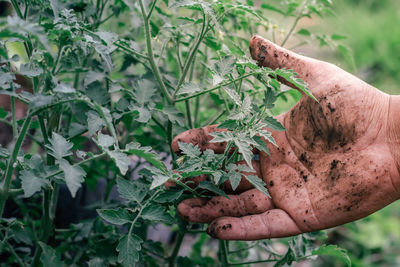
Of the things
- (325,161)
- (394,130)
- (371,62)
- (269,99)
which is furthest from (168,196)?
(371,62)

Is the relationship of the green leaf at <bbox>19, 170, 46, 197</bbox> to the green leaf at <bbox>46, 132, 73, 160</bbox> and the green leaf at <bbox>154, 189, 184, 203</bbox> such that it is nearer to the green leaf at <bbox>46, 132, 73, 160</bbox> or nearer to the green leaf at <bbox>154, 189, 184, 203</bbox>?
the green leaf at <bbox>46, 132, 73, 160</bbox>

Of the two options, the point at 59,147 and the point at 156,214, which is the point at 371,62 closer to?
the point at 156,214

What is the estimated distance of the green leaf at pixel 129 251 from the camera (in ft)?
3.73

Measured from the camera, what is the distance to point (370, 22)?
6.84 m

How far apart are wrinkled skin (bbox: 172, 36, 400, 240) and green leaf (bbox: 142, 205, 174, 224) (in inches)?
9.8

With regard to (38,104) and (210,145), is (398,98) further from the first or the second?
(38,104)

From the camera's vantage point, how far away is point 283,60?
1.51m

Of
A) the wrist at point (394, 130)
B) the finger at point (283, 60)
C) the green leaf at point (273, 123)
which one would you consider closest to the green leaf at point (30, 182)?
the green leaf at point (273, 123)

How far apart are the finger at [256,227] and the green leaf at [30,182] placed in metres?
0.59

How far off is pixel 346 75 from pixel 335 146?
11.0 inches

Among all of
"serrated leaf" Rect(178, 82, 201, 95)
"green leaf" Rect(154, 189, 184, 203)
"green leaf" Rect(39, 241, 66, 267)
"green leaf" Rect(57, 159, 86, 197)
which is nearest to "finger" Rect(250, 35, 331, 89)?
"serrated leaf" Rect(178, 82, 201, 95)

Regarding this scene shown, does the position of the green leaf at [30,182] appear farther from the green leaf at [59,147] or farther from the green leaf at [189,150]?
the green leaf at [189,150]

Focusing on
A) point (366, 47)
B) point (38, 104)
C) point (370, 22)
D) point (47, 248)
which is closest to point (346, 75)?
point (38, 104)

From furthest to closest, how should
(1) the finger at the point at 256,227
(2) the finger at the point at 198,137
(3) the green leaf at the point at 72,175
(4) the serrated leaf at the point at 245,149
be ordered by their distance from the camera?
(2) the finger at the point at 198,137 < (1) the finger at the point at 256,227 < (4) the serrated leaf at the point at 245,149 < (3) the green leaf at the point at 72,175
